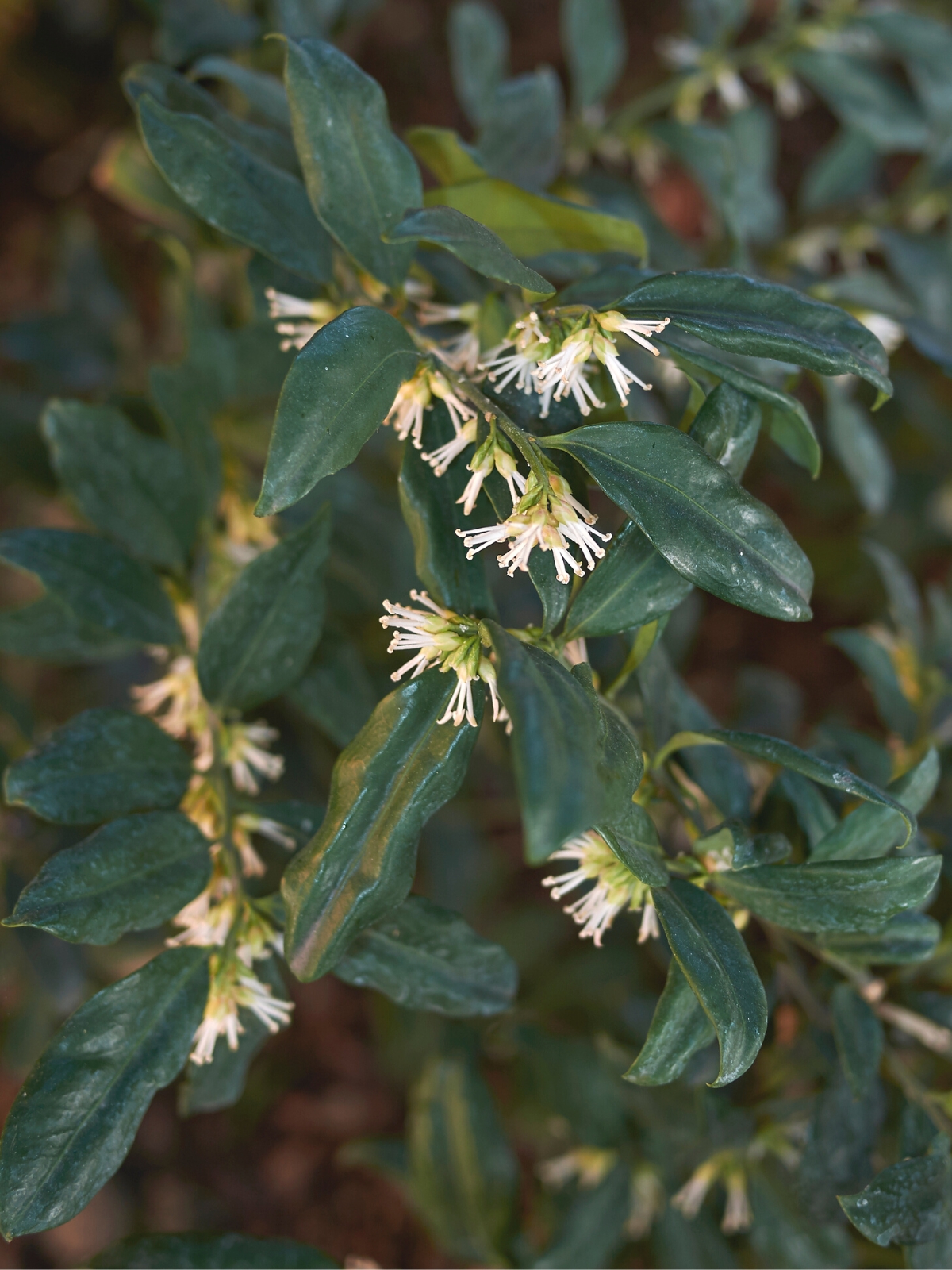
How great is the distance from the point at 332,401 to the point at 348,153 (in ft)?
0.91

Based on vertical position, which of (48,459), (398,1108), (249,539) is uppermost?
(249,539)

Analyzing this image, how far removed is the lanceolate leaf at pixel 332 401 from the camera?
0.68 metres

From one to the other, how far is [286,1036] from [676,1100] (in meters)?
0.90

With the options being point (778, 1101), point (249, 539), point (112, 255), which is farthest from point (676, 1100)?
point (112, 255)

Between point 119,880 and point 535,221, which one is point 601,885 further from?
point 535,221

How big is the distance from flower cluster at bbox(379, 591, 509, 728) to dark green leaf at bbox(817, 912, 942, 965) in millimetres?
463

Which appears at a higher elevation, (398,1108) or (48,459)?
(48,459)

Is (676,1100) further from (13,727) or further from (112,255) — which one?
(112,255)

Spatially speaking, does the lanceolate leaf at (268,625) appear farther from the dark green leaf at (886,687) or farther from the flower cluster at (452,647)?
the dark green leaf at (886,687)

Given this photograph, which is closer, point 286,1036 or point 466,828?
point 466,828

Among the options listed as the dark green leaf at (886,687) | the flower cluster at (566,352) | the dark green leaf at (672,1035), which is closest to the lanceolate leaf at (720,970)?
the dark green leaf at (672,1035)

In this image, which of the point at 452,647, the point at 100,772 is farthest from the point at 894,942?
the point at 100,772

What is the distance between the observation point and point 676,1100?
4.08ft

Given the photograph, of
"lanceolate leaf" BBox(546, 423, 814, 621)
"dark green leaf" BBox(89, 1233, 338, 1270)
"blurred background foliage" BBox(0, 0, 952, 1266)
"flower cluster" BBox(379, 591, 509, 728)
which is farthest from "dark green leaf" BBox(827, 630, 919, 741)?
"dark green leaf" BBox(89, 1233, 338, 1270)
